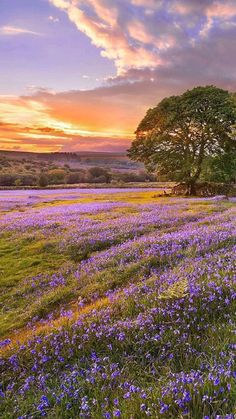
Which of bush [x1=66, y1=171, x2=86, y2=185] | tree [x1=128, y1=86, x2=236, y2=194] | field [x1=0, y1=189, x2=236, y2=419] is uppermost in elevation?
tree [x1=128, y1=86, x2=236, y2=194]

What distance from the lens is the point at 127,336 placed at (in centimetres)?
546

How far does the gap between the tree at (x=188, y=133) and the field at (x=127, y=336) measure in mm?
33983

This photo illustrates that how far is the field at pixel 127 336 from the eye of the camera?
3.79 metres

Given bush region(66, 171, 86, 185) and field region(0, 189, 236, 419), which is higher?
bush region(66, 171, 86, 185)

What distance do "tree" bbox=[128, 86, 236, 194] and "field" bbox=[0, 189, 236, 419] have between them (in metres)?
34.0

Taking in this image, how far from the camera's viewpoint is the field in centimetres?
379

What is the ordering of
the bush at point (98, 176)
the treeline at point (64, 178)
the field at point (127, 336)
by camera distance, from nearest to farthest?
the field at point (127, 336) < the treeline at point (64, 178) < the bush at point (98, 176)

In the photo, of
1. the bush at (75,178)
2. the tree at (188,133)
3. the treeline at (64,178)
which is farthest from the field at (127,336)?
the bush at (75,178)

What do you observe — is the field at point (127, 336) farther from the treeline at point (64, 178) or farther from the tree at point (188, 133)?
the treeline at point (64, 178)

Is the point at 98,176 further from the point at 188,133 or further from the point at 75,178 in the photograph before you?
the point at 188,133

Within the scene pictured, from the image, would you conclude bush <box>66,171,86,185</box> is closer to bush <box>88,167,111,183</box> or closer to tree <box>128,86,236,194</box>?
bush <box>88,167,111,183</box>

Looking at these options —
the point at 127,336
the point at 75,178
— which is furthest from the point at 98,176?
the point at 127,336

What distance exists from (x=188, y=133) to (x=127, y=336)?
4232cm

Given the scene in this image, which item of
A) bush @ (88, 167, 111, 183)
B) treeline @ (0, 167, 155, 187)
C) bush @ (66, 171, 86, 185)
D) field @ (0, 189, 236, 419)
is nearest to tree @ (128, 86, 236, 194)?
field @ (0, 189, 236, 419)
